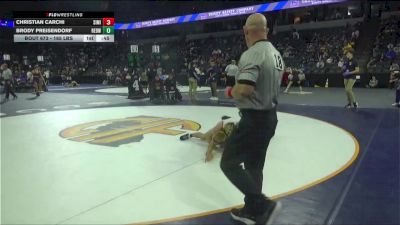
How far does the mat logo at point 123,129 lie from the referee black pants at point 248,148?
3860mm

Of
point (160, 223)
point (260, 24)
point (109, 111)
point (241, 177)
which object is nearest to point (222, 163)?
point (241, 177)

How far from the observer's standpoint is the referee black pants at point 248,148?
3.04 m

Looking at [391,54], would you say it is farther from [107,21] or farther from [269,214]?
[269,214]

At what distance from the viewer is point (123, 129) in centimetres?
806

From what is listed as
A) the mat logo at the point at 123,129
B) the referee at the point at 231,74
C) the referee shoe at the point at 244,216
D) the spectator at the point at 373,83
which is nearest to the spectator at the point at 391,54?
the spectator at the point at 373,83

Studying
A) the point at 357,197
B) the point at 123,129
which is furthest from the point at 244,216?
the point at 123,129

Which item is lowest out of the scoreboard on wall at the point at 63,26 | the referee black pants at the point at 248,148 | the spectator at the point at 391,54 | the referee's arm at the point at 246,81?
the referee black pants at the point at 248,148

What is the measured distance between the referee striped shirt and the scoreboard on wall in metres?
16.5

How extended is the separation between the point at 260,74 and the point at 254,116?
1.22ft

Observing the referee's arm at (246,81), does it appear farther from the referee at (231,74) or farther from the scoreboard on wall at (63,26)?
the scoreboard on wall at (63,26)

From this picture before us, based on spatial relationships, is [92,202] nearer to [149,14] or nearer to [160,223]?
[160,223]

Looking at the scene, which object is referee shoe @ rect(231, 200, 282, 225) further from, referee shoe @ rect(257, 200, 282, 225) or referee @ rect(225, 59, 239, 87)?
referee @ rect(225, 59, 239, 87)

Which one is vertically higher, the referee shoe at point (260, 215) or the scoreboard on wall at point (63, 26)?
the scoreboard on wall at point (63, 26)

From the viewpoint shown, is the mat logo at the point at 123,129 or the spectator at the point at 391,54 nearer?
the mat logo at the point at 123,129
